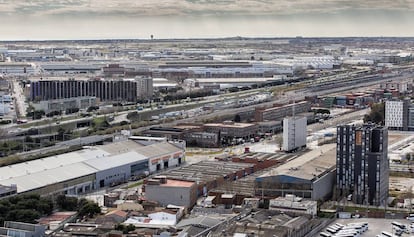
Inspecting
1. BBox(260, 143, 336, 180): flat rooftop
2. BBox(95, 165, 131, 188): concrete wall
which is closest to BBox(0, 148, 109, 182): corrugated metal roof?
BBox(95, 165, 131, 188): concrete wall

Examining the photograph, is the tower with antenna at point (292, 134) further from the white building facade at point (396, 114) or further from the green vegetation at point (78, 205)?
the green vegetation at point (78, 205)

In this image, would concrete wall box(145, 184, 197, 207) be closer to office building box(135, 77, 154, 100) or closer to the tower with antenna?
the tower with antenna

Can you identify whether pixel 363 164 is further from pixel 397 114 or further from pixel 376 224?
pixel 397 114

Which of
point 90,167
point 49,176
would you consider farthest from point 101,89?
point 49,176

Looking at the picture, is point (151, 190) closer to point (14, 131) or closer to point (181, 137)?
point (181, 137)

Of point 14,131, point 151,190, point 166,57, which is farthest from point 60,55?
point 151,190
